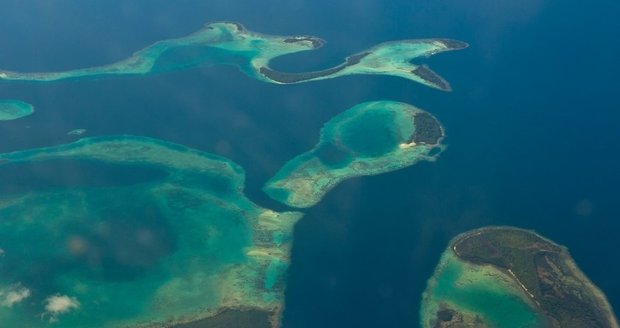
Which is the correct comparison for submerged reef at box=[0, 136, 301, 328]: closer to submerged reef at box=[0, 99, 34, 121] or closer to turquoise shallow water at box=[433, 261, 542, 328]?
submerged reef at box=[0, 99, 34, 121]

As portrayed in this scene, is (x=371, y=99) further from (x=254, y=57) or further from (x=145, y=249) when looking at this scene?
(x=145, y=249)

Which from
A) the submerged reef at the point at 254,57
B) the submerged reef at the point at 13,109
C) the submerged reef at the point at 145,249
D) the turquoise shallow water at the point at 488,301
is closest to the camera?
the turquoise shallow water at the point at 488,301

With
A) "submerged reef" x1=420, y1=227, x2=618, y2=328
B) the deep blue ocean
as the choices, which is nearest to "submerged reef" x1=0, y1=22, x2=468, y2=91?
the deep blue ocean

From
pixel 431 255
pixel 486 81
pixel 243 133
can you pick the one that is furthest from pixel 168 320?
pixel 486 81

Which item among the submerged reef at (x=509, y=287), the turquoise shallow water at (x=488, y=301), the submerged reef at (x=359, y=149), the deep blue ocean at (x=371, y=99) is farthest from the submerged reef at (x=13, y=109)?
the turquoise shallow water at (x=488, y=301)

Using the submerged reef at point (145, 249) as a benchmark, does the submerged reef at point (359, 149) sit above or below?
above

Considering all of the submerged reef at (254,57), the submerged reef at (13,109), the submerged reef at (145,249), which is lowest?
the submerged reef at (145,249)

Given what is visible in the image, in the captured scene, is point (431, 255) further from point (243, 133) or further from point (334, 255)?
point (243, 133)

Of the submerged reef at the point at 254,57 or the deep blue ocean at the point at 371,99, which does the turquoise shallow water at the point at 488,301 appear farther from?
the submerged reef at the point at 254,57
